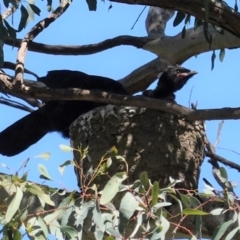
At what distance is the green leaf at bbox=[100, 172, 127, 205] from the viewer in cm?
274

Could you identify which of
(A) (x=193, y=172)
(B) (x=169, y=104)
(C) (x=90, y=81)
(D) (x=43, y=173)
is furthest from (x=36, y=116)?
(D) (x=43, y=173)

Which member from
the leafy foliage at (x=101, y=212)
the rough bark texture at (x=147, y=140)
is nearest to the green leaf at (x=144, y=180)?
the leafy foliage at (x=101, y=212)

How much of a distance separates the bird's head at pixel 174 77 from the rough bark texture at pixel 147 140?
2.33 ft

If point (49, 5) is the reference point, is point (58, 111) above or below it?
below

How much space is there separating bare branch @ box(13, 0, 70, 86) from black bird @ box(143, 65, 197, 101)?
1.20 metres

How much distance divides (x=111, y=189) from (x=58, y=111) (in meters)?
2.73

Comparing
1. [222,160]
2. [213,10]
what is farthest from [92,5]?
[222,160]

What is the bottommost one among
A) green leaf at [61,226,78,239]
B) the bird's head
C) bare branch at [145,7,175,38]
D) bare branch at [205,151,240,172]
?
green leaf at [61,226,78,239]

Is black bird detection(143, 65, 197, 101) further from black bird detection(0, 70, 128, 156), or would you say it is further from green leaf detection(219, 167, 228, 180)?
green leaf detection(219, 167, 228, 180)

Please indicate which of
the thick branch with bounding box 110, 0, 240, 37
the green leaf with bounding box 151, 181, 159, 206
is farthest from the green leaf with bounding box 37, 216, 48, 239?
the thick branch with bounding box 110, 0, 240, 37

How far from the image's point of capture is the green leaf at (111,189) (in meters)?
2.74

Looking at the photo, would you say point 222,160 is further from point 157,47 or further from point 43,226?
point 43,226

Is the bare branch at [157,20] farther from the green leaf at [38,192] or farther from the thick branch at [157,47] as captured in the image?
the green leaf at [38,192]

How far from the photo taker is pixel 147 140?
4.74 meters
